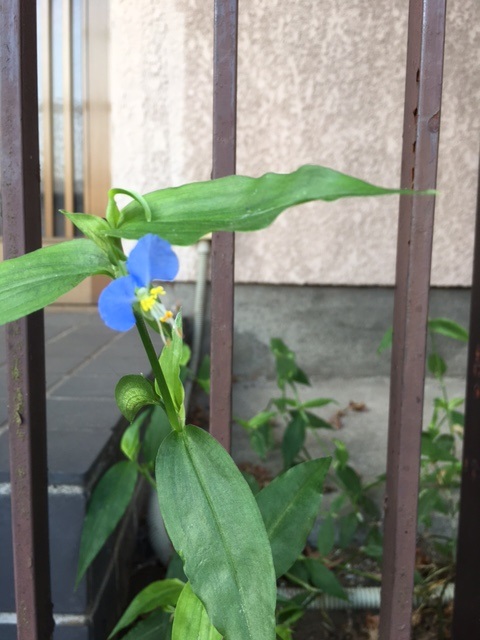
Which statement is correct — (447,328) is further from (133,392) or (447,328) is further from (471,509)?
(133,392)

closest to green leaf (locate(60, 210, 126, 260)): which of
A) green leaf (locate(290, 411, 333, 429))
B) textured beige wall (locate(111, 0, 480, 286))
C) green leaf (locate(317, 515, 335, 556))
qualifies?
green leaf (locate(317, 515, 335, 556))

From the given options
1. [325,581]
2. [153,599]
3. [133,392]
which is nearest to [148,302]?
[133,392]

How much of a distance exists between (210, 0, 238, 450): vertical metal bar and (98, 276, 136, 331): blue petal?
0.20 m

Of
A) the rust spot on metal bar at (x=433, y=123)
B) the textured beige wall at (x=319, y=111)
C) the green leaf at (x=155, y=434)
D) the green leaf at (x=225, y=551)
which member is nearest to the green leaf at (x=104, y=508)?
the green leaf at (x=155, y=434)

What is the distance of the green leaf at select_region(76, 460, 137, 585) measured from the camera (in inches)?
34.6

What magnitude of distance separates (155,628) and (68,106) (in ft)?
8.56

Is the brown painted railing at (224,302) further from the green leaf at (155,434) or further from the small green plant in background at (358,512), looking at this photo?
the small green plant in background at (358,512)

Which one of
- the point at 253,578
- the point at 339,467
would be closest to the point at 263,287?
the point at 339,467

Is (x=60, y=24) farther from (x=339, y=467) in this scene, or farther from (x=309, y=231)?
(x=339, y=467)

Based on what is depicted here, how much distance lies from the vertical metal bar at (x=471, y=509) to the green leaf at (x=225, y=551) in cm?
42

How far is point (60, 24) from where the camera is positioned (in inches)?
117

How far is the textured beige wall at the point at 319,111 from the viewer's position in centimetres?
234

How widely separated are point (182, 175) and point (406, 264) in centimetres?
190

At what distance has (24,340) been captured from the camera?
68 centimetres
